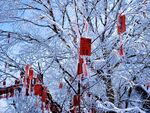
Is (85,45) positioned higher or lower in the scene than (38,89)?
higher

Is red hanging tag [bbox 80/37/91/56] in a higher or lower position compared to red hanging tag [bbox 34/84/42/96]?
higher

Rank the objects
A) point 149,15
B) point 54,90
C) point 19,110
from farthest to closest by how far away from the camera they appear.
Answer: point 19,110
point 54,90
point 149,15

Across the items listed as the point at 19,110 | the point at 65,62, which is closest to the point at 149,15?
the point at 65,62

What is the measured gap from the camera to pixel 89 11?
754 centimetres

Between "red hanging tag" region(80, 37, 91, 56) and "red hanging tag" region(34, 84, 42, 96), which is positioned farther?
"red hanging tag" region(34, 84, 42, 96)

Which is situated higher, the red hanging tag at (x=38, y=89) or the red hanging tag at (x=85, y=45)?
the red hanging tag at (x=85, y=45)

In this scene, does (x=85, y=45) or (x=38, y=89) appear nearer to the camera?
(x=85, y=45)

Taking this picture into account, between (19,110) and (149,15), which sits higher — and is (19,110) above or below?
below

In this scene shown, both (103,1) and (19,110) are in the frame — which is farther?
(19,110)

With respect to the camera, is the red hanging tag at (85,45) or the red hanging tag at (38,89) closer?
the red hanging tag at (85,45)

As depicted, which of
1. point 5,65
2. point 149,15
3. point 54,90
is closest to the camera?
point 149,15

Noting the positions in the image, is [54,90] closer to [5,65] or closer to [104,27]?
[5,65]

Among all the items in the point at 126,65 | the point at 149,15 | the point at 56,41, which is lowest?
the point at 126,65

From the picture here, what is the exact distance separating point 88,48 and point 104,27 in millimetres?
2807
